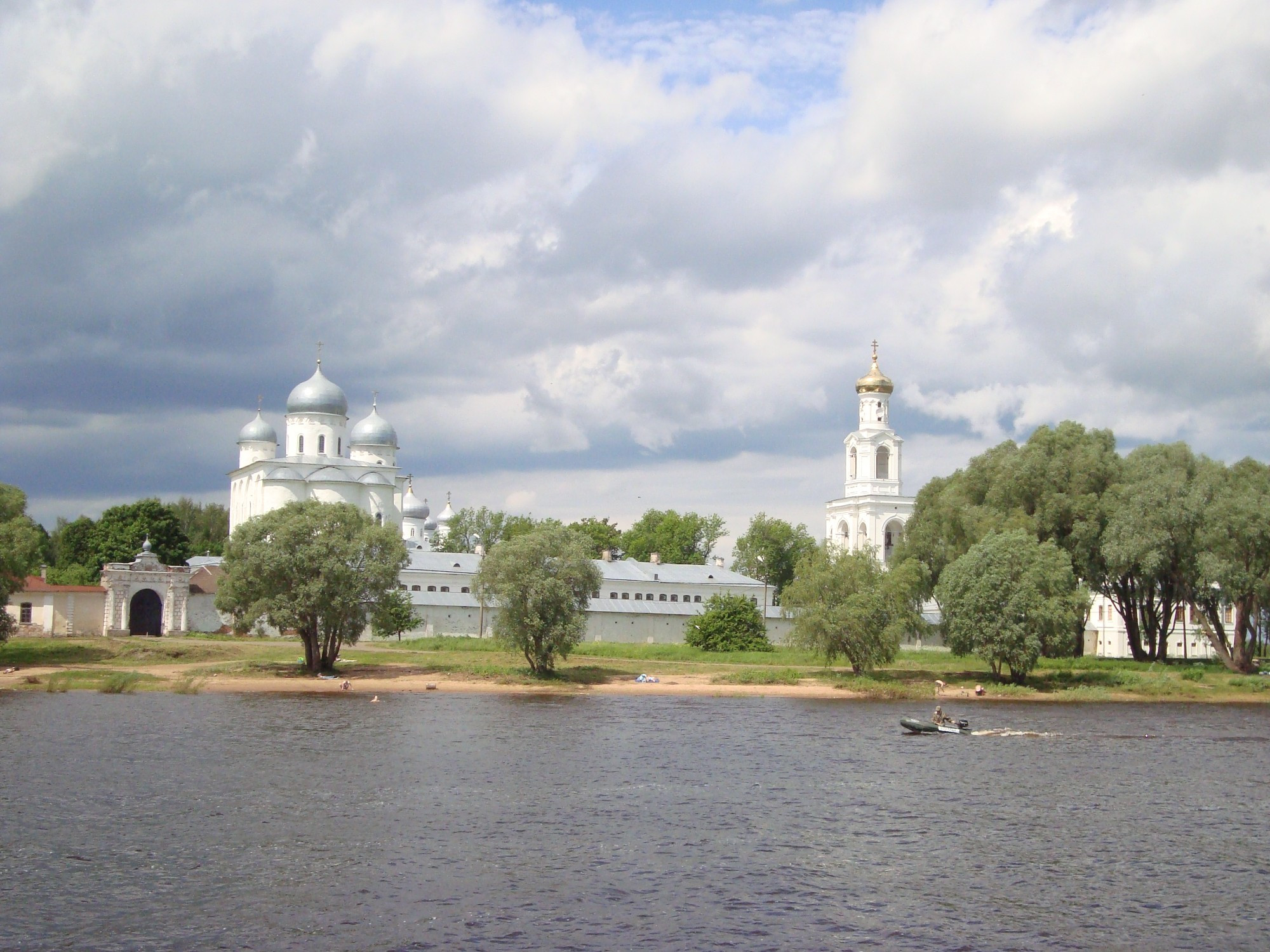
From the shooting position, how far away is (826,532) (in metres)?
119

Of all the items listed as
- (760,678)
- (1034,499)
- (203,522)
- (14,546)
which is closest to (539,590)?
(760,678)

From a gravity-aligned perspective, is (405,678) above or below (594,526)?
below

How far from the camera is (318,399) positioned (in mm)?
102562

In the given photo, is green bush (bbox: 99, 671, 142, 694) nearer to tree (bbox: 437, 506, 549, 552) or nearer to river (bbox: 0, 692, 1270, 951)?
river (bbox: 0, 692, 1270, 951)

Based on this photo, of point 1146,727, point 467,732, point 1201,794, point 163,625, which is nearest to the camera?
point 1201,794

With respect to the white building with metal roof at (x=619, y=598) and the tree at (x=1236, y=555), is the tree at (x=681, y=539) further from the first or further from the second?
the tree at (x=1236, y=555)

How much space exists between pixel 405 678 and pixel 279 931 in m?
43.2

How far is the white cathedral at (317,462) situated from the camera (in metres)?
99.2

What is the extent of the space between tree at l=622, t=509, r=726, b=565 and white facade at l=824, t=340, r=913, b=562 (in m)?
22.4

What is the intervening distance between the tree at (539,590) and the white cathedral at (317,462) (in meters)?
34.6

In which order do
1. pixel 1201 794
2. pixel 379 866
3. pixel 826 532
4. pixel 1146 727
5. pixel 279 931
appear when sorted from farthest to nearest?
pixel 826 532, pixel 1146 727, pixel 1201 794, pixel 379 866, pixel 279 931

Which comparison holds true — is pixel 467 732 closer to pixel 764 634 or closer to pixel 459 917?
pixel 459 917

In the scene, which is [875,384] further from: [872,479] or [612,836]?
[612,836]

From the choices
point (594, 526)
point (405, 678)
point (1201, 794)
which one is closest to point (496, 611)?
point (405, 678)
